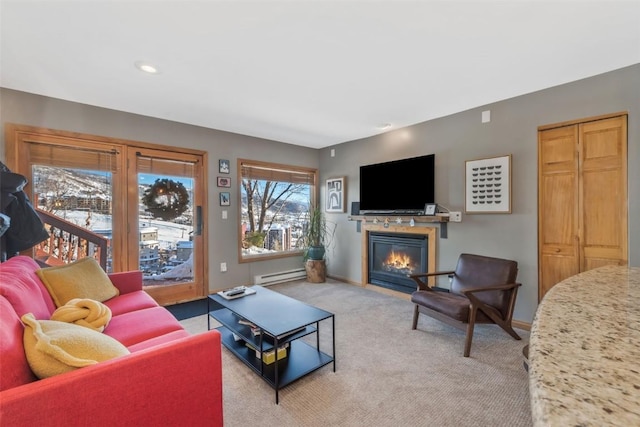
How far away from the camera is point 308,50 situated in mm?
2117

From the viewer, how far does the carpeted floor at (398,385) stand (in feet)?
5.52

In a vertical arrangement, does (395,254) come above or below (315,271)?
above

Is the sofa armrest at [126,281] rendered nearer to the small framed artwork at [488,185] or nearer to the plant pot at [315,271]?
the plant pot at [315,271]

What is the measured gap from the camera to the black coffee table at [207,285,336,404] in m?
1.95

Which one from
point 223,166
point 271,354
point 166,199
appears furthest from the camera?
point 223,166

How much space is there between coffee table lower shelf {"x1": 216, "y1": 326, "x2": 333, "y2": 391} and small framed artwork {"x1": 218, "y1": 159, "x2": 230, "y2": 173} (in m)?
2.48

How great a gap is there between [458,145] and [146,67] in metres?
3.39

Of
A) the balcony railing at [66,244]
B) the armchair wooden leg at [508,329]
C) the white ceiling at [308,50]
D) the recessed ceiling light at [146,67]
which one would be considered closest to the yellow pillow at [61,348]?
the white ceiling at [308,50]

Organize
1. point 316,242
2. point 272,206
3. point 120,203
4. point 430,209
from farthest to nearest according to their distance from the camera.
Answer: point 316,242 < point 272,206 < point 430,209 < point 120,203

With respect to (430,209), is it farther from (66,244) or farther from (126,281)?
(66,244)

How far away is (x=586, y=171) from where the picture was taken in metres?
2.63

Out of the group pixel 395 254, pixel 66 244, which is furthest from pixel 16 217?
pixel 395 254

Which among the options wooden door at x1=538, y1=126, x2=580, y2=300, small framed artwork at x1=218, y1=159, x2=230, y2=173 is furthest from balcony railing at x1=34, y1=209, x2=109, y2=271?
wooden door at x1=538, y1=126, x2=580, y2=300

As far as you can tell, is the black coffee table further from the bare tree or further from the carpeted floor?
the bare tree
